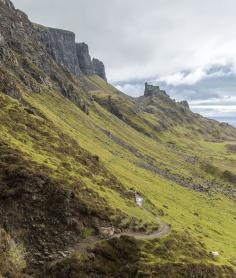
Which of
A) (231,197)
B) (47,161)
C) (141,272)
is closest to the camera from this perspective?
(141,272)

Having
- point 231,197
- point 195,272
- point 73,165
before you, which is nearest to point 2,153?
point 73,165

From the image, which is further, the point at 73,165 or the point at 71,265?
the point at 73,165

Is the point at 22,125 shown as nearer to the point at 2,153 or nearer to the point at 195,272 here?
the point at 2,153

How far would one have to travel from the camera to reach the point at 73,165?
310 ft

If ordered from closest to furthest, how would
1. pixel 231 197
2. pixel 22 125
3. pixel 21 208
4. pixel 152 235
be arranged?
1. pixel 21 208
2. pixel 152 235
3. pixel 22 125
4. pixel 231 197

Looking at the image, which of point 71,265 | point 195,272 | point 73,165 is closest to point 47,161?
point 73,165

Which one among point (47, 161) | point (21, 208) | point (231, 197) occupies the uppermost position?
point (47, 161)

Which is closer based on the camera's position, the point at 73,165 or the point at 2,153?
the point at 2,153

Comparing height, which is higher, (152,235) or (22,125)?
(22,125)

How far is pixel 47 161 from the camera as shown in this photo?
85250 millimetres

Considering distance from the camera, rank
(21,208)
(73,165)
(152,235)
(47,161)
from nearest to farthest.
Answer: (21,208)
(152,235)
(47,161)
(73,165)

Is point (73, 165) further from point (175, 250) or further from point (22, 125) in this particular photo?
point (175, 250)

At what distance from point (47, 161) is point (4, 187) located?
1607 cm

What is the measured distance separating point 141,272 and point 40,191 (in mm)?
22563
